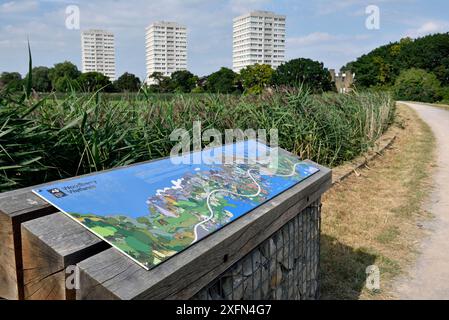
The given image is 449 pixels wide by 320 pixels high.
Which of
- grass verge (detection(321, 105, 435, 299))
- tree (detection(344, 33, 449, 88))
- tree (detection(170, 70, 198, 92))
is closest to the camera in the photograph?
grass verge (detection(321, 105, 435, 299))

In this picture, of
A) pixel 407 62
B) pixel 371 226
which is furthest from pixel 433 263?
pixel 407 62

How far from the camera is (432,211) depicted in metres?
5.43

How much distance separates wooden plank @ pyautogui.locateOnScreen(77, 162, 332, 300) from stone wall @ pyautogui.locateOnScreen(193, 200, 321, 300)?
116mm

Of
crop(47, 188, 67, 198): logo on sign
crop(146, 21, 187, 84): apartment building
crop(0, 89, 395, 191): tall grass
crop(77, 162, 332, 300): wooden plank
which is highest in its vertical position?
crop(146, 21, 187, 84): apartment building

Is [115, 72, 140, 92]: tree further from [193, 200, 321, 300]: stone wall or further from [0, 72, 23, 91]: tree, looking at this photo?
[193, 200, 321, 300]: stone wall

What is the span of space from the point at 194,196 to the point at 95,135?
113 cm

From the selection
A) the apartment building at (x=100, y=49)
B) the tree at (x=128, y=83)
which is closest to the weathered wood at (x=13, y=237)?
the tree at (x=128, y=83)

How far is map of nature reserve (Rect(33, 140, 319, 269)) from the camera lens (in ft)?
4.93

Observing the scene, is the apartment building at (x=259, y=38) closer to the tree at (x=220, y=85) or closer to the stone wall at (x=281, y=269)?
the tree at (x=220, y=85)

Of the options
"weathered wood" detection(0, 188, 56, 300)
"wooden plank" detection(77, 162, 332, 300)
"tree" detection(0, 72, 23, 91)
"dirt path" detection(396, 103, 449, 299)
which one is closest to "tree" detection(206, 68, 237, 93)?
"tree" detection(0, 72, 23, 91)

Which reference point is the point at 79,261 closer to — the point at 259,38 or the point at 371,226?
the point at 371,226
